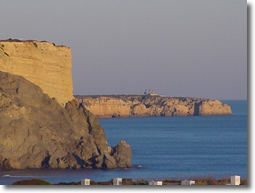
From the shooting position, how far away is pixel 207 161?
71.3 metres

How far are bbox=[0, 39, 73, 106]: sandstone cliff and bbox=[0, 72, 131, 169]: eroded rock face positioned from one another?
115 centimetres

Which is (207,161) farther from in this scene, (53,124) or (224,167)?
(53,124)

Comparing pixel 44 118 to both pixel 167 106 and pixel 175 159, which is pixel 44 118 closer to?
pixel 175 159

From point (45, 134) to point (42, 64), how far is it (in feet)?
23.2

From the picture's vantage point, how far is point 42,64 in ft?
213

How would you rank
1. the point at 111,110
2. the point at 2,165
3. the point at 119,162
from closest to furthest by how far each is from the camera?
the point at 2,165 < the point at 119,162 < the point at 111,110

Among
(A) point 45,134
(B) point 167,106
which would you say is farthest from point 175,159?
(B) point 167,106

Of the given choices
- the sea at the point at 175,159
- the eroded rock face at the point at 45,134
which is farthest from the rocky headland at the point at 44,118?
the sea at the point at 175,159

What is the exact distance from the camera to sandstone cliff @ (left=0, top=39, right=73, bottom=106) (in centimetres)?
6309

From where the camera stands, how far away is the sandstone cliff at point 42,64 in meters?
63.1

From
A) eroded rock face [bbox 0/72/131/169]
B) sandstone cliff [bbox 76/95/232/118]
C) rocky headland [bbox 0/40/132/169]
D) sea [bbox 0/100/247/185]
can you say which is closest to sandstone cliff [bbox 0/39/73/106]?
rocky headland [bbox 0/40/132/169]

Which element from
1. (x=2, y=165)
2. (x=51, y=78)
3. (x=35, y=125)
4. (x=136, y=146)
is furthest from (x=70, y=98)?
(x=136, y=146)

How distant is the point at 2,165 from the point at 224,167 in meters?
16.1

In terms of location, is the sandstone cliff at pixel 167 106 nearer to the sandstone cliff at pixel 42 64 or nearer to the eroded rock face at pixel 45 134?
the sandstone cliff at pixel 42 64
